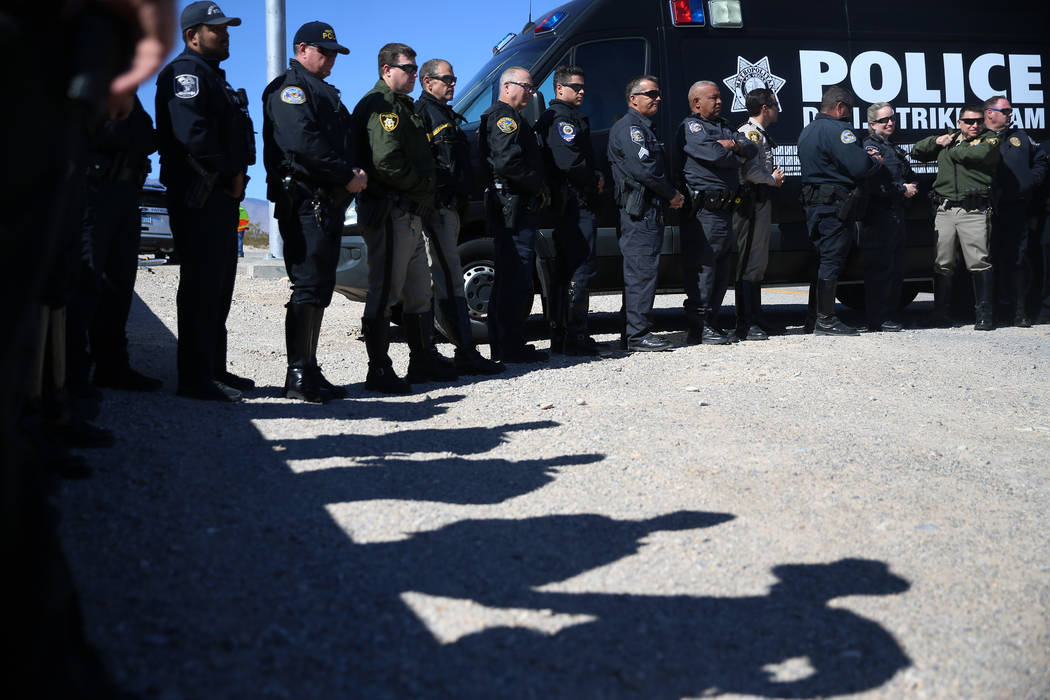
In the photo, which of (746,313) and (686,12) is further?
(746,313)

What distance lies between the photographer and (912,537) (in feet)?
11.0

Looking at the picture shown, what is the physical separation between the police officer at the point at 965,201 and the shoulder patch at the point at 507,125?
3843mm

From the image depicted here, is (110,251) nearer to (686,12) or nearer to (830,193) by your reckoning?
(686,12)

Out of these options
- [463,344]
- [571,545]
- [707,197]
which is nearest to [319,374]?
[463,344]

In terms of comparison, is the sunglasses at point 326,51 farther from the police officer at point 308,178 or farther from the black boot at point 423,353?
the black boot at point 423,353

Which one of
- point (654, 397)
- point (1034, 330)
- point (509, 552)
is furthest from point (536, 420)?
point (1034, 330)

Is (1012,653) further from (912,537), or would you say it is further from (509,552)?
(509,552)

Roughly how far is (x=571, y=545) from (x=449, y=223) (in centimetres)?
369

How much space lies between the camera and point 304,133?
518cm

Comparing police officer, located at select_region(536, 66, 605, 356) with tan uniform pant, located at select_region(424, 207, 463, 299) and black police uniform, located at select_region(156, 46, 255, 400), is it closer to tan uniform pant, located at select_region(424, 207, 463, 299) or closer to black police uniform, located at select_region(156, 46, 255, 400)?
tan uniform pant, located at select_region(424, 207, 463, 299)

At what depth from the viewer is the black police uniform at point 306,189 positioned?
206 inches

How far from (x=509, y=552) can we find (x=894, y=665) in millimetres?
1125

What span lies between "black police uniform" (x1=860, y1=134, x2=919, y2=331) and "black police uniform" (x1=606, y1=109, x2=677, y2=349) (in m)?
1.97

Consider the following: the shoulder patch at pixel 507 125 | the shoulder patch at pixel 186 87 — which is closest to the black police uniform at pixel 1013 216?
the shoulder patch at pixel 507 125
